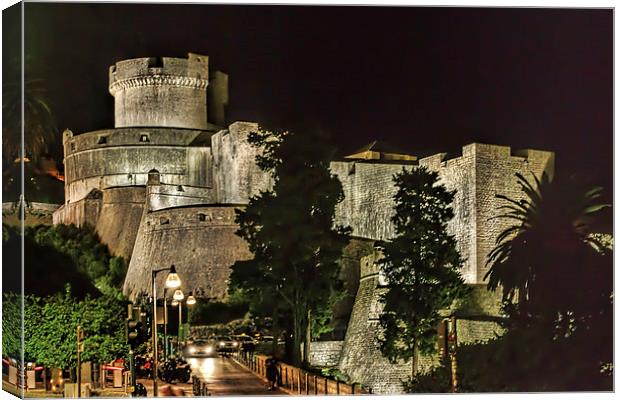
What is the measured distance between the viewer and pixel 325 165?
22516 mm

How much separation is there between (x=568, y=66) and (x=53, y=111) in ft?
20.6

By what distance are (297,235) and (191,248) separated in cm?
530

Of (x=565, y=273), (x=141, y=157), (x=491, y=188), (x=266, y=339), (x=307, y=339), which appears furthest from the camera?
(x=141, y=157)

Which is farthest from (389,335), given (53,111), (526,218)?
(53,111)

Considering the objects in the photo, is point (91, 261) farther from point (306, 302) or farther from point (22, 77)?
point (22, 77)

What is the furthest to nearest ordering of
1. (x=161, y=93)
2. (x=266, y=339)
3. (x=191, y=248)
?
1. (x=191, y=248)
2. (x=161, y=93)
3. (x=266, y=339)

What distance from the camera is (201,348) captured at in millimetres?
22688

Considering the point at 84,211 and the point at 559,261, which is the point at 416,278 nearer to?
the point at 559,261

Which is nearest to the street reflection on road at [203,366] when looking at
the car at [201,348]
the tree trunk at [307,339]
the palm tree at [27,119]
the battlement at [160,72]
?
the car at [201,348]

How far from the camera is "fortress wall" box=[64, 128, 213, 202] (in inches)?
1019

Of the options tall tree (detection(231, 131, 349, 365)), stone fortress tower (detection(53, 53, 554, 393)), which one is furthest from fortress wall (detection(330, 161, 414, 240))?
tall tree (detection(231, 131, 349, 365))

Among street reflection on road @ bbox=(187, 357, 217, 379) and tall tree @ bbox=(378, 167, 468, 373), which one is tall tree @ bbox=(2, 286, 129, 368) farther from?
tall tree @ bbox=(378, 167, 468, 373)

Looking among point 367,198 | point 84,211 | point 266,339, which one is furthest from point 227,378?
point 84,211

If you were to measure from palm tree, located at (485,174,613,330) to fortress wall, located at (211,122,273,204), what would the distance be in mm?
4909
